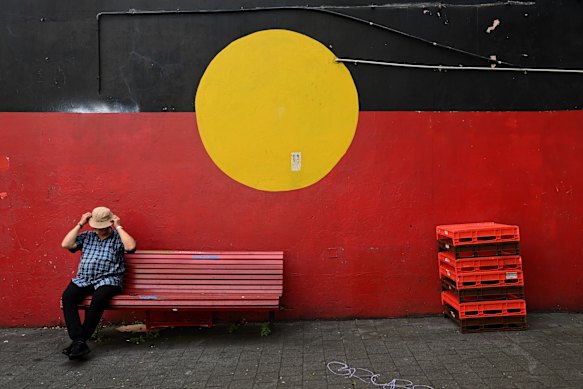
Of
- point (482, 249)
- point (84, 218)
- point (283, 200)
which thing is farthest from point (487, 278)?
point (84, 218)

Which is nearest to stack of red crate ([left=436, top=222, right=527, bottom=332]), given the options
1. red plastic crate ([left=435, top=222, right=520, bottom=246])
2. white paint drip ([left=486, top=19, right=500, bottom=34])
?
red plastic crate ([left=435, top=222, right=520, bottom=246])

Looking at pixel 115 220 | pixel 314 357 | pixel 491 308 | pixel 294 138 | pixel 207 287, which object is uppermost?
pixel 294 138

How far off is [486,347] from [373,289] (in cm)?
137

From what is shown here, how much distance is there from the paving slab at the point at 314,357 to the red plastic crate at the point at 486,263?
2.27ft

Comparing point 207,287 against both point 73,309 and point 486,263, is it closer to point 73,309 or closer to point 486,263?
point 73,309

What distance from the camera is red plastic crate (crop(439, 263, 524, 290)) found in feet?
15.9

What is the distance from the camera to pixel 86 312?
4.67 m

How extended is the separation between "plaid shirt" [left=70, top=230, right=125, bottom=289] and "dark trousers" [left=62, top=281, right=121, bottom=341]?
92 millimetres

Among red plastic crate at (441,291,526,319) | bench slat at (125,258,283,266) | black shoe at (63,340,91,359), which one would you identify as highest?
bench slat at (125,258,283,266)

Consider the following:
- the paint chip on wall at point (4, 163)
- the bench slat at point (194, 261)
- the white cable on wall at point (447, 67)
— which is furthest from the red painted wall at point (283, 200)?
the white cable on wall at point (447, 67)

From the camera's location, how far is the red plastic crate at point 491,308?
488 cm

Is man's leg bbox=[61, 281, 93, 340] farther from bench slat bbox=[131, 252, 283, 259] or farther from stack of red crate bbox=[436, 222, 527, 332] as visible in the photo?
stack of red crate bbox=[436, 222, 527, 332]

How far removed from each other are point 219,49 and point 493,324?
14.3 feet

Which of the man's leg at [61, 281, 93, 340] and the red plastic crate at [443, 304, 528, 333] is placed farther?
the red plastic crate at [443, 304, 528, 333]
